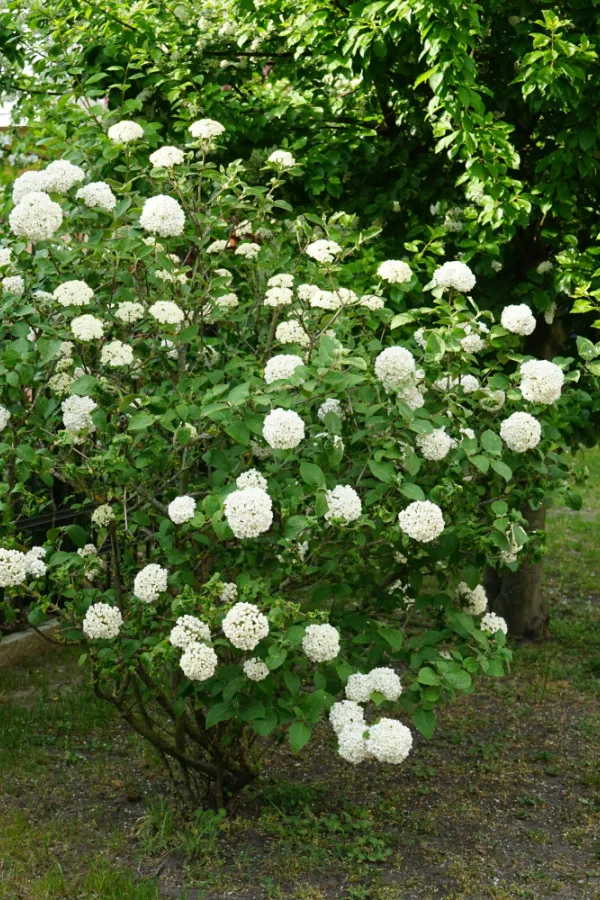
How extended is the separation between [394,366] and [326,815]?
5.56 ft

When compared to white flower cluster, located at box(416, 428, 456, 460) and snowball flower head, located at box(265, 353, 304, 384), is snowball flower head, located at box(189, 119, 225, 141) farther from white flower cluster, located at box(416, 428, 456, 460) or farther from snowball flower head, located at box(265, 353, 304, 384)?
white flower cluster, located at box(416, 428, 456, 460)

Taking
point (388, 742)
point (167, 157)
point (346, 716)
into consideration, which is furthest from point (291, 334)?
point (388, 742)

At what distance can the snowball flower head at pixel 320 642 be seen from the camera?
3.05m

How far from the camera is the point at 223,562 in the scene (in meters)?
3.58

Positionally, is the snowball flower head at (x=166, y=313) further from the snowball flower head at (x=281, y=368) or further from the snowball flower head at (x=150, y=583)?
the snowball flower head at (x=150, y=583)

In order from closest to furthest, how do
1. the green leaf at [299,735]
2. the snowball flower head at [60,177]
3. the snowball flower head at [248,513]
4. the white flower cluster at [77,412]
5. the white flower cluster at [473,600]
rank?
the snowball flower head at [248,513] → the green leaf at [299,735] → the white flower cluster at [77,412] → the snowball flower head at [60,177] → the white flower cluster at [473,600]

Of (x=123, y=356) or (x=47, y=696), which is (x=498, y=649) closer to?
(x=123, y=356)

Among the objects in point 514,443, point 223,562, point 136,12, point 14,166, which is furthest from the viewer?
point 14,166

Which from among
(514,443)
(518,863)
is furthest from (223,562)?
(518,863)

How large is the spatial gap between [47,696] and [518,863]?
2436mm

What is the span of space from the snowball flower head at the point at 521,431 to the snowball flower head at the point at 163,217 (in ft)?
3.71

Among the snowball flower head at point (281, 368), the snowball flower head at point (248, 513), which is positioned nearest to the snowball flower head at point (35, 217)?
the snowball flower head at point (281, 368)

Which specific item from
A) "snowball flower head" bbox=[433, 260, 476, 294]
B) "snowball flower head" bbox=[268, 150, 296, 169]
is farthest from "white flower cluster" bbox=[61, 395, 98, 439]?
"snowball flower head" bbox=[433, 260, 476, 294]

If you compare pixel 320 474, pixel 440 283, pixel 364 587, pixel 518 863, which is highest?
pixel 440 283
